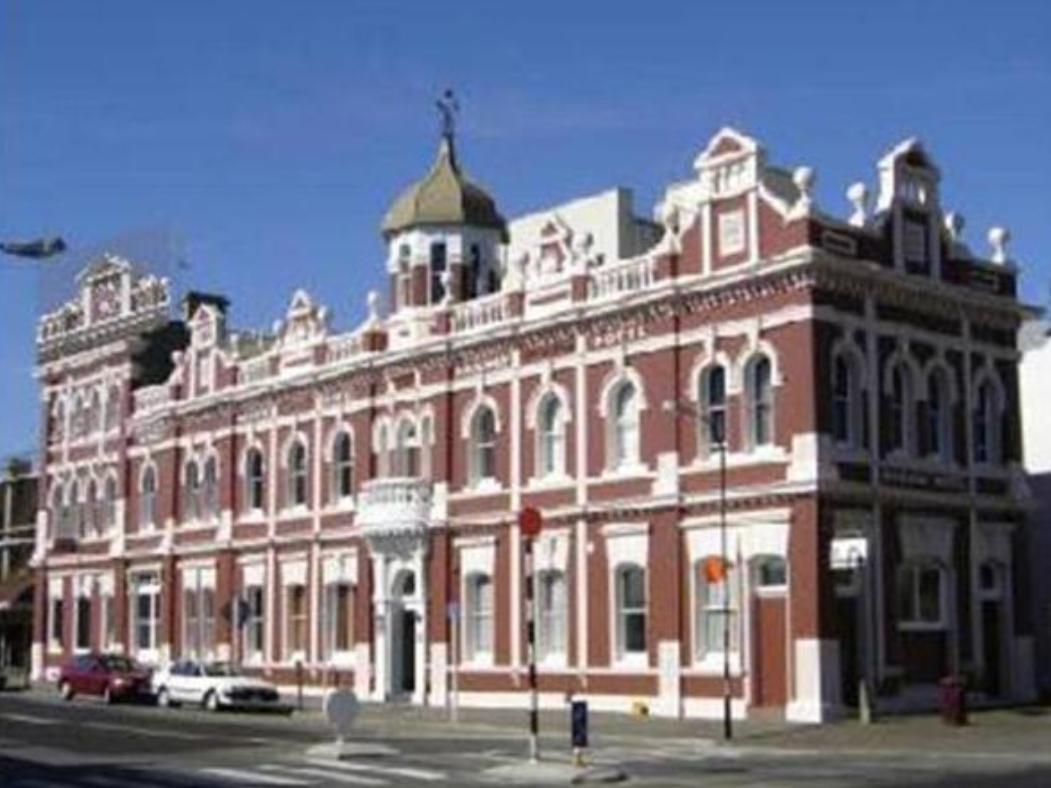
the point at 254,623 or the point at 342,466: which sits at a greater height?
the point at 342,466

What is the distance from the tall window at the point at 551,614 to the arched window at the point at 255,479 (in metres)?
14.1

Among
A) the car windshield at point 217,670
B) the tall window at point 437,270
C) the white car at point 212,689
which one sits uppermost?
the tall window at point 437,270

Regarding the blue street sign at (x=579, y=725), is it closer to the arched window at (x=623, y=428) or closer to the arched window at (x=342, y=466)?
the arched window at (x=623, y=428)

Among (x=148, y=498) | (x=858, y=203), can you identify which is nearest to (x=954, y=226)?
(x=858, y=203)

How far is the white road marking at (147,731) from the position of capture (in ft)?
123

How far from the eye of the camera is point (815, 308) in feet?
133

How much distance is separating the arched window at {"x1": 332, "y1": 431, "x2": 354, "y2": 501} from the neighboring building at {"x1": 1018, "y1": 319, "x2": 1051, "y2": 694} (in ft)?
62.9

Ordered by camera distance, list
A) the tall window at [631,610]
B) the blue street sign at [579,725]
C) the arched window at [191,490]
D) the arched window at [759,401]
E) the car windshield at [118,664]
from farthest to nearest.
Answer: the arched window at [191,490] < the car windshield at [118,664] < the tall window at [631,610] < the arched window at [759,401] < the blue street sign at [579,725]

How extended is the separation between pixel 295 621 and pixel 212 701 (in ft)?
23.8

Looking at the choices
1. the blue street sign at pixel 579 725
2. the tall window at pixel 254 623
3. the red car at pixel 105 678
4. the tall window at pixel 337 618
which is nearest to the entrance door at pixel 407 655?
the tall window at pixel 337 618

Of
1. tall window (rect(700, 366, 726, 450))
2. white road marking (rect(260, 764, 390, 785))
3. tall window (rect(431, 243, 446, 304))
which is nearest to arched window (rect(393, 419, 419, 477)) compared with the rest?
tall window (rect(431, 243, 446, 304))

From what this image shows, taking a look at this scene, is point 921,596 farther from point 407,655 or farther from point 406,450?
point 406,450

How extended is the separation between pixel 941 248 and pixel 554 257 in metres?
9.97

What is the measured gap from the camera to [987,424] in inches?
1789
